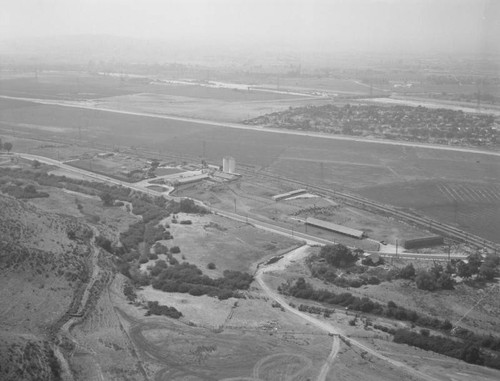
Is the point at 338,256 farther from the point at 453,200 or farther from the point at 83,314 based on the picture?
the point at 453,200

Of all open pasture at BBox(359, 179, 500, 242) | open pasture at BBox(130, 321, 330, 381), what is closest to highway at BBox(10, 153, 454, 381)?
open pasture at BBox(130, 321, 330, 381)

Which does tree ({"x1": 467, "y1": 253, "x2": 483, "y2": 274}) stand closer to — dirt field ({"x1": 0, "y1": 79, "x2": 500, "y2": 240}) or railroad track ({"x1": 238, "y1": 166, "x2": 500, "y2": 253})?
railroad track ({"x1": 238, "y1": 166, "x2": 500, "y2": 253})

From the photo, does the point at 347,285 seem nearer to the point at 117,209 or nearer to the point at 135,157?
the point at 117,209

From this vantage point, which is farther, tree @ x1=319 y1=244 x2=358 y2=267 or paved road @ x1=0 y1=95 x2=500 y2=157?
paved road @ x1=0 y1=95 x2=500 y2=157

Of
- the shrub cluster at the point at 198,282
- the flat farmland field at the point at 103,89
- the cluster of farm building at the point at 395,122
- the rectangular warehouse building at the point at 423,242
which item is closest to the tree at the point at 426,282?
the rectangular warehouse building at the point at 423,242

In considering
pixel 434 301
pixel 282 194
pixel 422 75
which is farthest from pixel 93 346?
pixel 422 75

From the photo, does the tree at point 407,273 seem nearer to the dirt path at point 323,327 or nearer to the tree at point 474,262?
the tree at point 474,262

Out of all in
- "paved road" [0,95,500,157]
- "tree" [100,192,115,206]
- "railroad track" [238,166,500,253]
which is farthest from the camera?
"paved road" [0,95,500,157]
